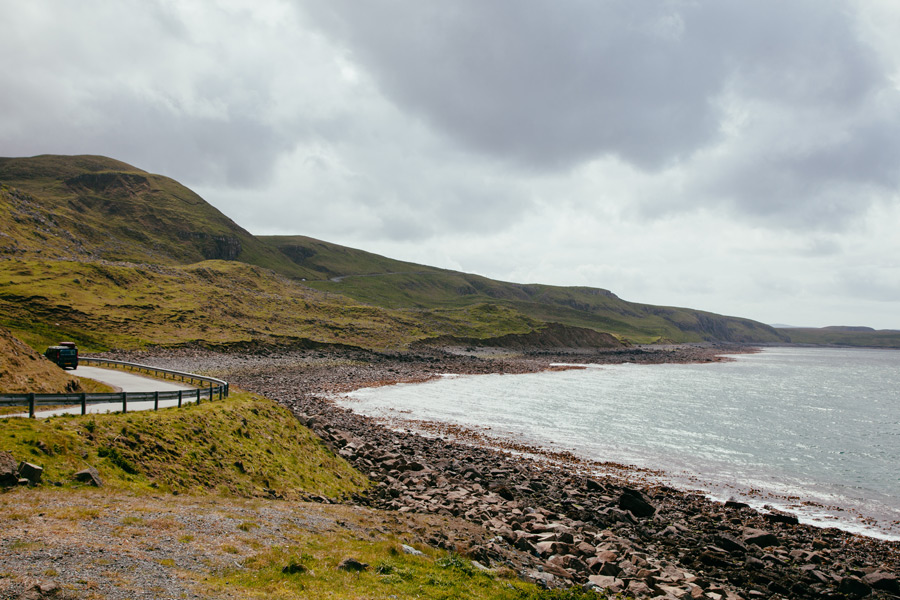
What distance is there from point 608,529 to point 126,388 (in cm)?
3415

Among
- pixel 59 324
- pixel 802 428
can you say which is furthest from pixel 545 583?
pixel 59 324

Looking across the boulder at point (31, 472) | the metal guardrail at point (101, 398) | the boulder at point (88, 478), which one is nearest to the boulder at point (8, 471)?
the boulder at point (31, 472)

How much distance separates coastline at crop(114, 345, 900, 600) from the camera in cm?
1802

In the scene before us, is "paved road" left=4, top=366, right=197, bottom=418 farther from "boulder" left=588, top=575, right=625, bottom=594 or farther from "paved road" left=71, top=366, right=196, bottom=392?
"boulder" left=588, top=575, right=625, bottom=594

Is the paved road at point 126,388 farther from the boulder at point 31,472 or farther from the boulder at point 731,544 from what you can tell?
the boulder at point 731,544

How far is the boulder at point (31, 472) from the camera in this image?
16186 mm

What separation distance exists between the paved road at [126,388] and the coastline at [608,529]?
11010mm

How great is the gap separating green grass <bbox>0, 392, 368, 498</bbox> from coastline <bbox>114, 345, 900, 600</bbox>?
12.2ft

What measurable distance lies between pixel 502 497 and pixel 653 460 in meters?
19.2

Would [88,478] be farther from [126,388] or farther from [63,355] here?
[63,355]

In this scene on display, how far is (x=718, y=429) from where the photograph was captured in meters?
53.8

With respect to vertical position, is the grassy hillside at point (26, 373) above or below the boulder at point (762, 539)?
above

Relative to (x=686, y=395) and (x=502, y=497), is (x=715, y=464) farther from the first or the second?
(x=686, y=395)

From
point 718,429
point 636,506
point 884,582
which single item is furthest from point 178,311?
point 884,582
